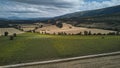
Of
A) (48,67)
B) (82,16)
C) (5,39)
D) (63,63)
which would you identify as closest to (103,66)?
(63,63)

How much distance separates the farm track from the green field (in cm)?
29

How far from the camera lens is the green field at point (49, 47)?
413cm

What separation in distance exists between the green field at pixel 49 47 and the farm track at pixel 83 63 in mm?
295

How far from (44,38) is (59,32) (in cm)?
47

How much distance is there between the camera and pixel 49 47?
4805 millimetres

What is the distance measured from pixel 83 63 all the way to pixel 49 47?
1.11m

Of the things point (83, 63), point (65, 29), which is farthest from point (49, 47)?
point (83, 63)

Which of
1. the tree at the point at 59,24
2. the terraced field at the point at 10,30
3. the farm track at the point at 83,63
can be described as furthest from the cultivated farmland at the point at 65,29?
the farm track at the point at 83,63

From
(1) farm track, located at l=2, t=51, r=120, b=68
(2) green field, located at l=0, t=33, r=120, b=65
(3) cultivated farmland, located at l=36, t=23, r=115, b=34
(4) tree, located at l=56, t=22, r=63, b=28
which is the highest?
(4) tree, located at l=56, t=22, r=63, b=28

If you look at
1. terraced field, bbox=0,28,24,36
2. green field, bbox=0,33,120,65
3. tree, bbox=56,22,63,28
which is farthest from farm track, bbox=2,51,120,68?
tree, bbox=56,22,63,28

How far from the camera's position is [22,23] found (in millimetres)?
5379

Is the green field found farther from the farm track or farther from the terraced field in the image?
the farm track

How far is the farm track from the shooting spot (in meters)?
3.77

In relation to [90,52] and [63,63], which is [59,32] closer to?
[90,52]
